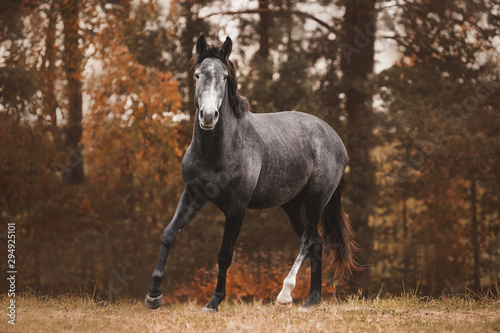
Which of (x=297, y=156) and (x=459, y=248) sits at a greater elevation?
(x=297, y=156)

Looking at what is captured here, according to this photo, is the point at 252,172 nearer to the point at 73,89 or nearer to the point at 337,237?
the point at 337,237

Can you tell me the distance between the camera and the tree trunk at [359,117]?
10609mm

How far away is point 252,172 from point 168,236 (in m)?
1.11

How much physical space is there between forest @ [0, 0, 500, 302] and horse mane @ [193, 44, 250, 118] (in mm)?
5084

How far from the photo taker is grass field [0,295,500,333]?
4.64 meters

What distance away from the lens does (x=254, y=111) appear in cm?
1053

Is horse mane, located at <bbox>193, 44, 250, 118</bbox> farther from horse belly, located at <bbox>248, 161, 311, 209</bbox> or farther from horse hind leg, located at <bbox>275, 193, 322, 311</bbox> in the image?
horse hind leg, located at <bbox>275, 193, 322, 311</bbox>

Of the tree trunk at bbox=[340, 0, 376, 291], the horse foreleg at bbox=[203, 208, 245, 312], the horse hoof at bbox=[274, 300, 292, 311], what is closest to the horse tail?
the horse hoof at bbox=[274, 300, 292, 311]

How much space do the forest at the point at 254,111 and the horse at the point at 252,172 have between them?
3912mm

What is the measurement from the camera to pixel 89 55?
11.8 metres

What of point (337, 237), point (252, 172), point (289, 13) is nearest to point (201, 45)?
point (252, 172)

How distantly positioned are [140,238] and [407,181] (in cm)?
648

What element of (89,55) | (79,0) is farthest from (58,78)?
(79,0)

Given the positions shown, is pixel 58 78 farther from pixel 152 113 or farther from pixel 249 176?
pixel 249 176
